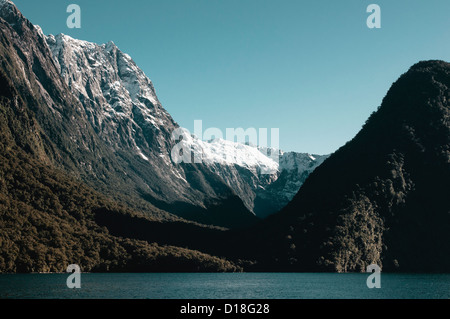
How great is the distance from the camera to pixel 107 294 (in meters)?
138
